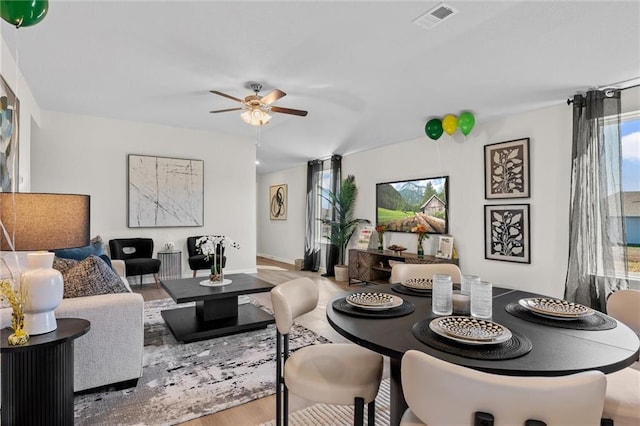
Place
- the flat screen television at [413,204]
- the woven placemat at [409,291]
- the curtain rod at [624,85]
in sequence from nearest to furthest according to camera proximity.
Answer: the woven placemat at [409,291] → the curtain rod at [624,85] → the flat screen television at [413,204]

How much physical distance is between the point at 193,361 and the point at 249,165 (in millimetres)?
4316

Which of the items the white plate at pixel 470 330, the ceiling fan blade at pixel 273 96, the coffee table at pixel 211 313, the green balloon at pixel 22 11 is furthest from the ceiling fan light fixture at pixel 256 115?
the white plate at pixel 470 330

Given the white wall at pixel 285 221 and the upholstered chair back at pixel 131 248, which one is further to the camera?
the white wall at pixel 285 221

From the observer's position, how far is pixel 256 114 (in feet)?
12.2

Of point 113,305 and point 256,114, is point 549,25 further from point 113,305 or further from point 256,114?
point 113,305

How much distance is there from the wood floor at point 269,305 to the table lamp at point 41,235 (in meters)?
0.99

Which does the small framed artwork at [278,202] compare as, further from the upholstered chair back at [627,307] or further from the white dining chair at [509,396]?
the white dining chair at [509,396]

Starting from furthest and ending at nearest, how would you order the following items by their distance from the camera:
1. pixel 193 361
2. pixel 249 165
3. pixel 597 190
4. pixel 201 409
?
pixel 249 165 < pixel 597 190 < pixel 193 361 < pixel 201 409

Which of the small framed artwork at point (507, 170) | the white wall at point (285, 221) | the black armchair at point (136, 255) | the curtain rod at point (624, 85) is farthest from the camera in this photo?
the white wall at point (285, 221)

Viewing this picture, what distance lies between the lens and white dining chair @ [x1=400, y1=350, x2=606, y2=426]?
0.81 m

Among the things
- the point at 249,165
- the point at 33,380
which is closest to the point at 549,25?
the point at 33,380

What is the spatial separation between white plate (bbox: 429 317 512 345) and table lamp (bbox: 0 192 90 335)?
5.61 ft

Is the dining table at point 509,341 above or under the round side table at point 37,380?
above

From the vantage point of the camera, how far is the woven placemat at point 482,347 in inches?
42.8
